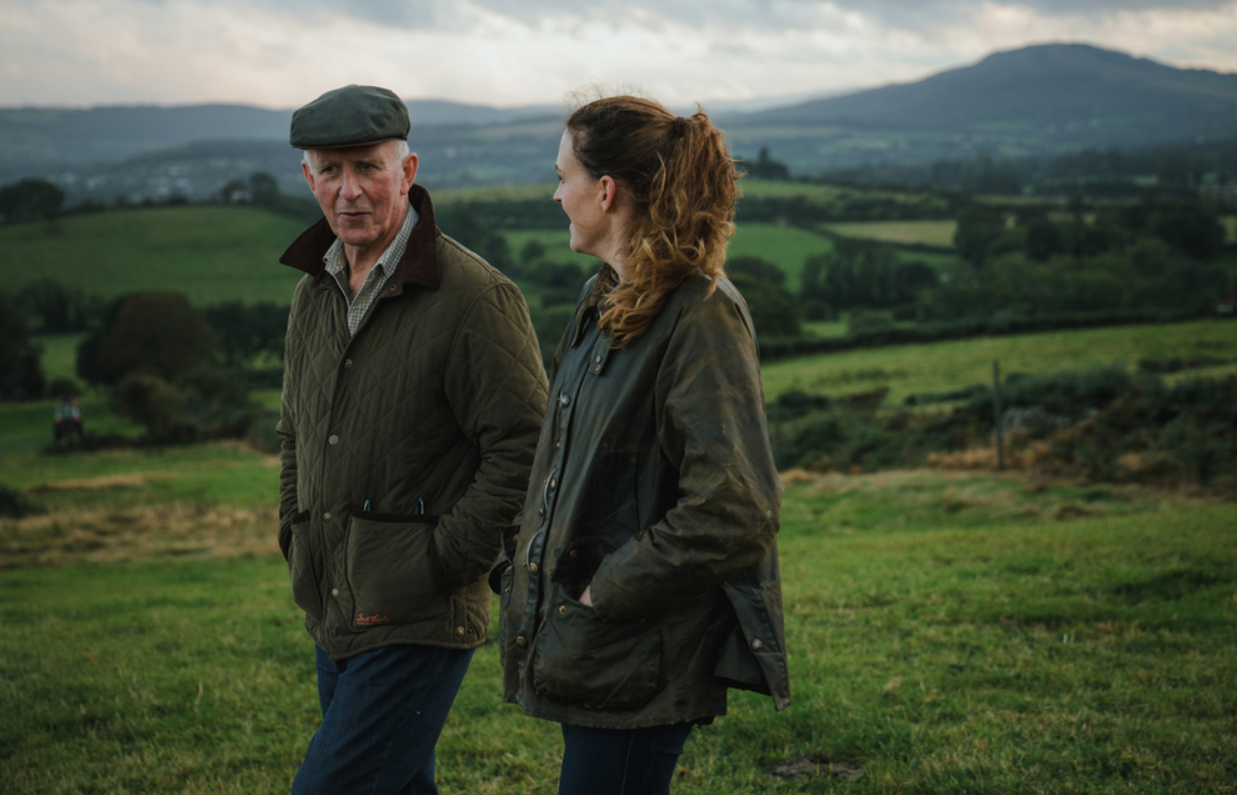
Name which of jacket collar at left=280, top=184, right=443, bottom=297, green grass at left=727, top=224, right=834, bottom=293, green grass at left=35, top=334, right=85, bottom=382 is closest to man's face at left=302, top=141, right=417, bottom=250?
jacket collar at left=280, top=184, right=443, bottom=297

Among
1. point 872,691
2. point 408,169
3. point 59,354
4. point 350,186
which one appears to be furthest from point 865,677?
point 59,354

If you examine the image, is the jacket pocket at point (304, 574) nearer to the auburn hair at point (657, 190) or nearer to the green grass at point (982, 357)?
the auburn hair at point (657, 190)

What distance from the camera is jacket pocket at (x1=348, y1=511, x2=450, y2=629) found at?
2.61 metres

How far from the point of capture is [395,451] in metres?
2.68

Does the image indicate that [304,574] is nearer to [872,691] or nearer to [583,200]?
[583,200]

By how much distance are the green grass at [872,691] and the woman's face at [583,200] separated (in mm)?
2821

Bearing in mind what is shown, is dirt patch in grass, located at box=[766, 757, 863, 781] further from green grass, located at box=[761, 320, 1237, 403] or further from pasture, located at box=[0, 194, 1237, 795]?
green grass, located at box=[761, 320, 1237, 403]

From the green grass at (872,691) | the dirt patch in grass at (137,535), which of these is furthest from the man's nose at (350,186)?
the dirt patch in grass at (137,535)

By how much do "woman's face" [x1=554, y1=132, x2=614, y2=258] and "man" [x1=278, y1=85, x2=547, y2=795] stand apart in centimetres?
59

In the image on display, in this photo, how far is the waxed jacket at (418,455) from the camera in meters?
2.62

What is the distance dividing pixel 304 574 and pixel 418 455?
541 mm

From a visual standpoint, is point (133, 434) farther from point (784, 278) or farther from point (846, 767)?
point (846, 767)

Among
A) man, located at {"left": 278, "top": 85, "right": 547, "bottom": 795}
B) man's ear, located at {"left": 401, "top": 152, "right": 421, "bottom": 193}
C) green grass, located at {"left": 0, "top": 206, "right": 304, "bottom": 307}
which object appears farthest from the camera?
green grass, located at {"left": 0, "top": 206, "right": 304, "bottom": 307}

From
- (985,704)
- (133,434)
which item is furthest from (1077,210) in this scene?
(985,704)
